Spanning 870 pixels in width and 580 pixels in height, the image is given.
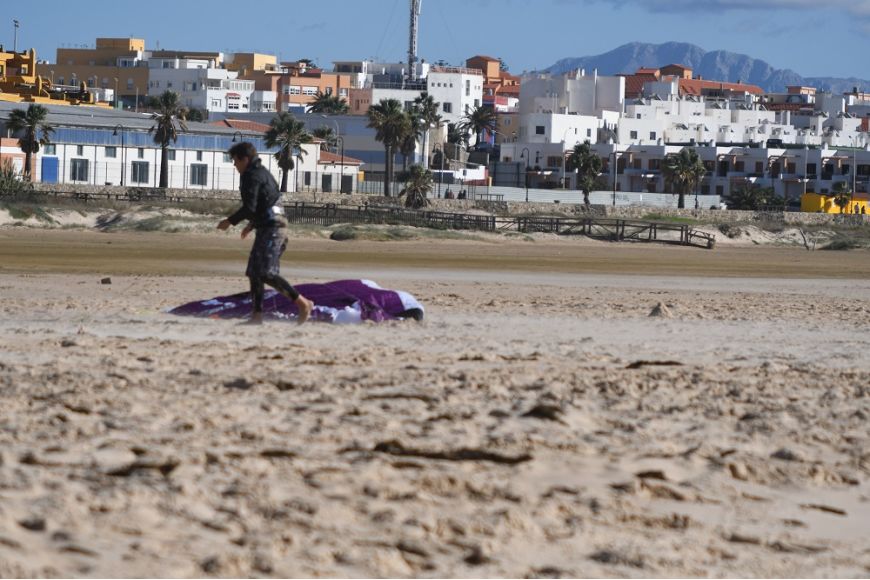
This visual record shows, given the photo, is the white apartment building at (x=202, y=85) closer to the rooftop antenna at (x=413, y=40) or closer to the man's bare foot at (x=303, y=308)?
the rooftop antenna at (x=413, y=40)

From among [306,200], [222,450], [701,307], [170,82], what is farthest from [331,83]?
[222,450]

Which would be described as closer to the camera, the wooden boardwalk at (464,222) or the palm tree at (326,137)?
the wooden boardwalk at (464,222)

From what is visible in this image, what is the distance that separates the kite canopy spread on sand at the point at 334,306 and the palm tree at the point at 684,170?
85.4 metres

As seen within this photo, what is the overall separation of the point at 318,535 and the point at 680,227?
163 feet

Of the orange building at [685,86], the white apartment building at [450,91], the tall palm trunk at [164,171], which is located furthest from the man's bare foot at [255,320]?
the orange building at [685,86]

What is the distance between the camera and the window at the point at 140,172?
77062 millimetres

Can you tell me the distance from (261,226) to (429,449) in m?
5.89

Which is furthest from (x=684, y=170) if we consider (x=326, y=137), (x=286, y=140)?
(x=286, y=140)

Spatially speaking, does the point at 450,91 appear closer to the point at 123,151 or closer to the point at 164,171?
the point at 123,151

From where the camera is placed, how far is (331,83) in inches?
6319

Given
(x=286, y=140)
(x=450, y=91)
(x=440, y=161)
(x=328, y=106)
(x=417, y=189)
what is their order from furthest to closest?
(x=450, y=91) < (x=328, y=106) < (x=440, y=161) < (x=286, y=140) < (x=417, y=189)

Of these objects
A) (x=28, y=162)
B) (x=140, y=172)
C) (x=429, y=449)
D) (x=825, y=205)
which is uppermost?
(x=28, y=162)

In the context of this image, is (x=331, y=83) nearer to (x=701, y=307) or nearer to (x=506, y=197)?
(x=506, y=197)

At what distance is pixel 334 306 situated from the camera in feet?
43.9
